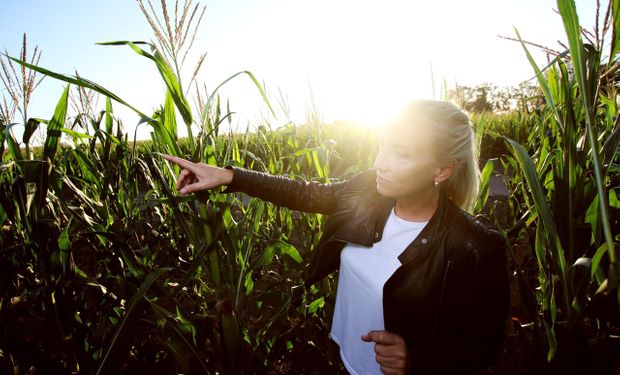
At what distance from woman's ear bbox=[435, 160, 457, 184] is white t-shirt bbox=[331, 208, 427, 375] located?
0.50 feet

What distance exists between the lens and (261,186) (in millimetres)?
1226

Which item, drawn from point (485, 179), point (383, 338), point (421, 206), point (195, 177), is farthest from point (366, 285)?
point (485, 179)

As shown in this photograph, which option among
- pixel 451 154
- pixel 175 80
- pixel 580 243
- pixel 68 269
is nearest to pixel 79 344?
pixel 68 269

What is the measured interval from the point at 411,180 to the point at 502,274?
36cm

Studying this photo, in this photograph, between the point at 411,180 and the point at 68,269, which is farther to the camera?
the point at 68,269

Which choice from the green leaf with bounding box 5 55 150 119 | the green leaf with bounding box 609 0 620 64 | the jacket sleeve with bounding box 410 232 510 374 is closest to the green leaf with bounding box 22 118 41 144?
the green leaf with bounding box 5 55 150 119

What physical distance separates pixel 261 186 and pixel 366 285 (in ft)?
1.63

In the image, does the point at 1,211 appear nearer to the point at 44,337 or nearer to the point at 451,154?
the point at 44,337

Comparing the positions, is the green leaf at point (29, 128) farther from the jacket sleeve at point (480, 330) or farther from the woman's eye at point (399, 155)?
the jacket sleeve at point (480, 330)

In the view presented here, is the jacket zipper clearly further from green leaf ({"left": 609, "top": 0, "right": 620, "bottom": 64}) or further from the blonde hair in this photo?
green leaf ({"left": 609, "top": 0, "right": 620, "bottom": 64})

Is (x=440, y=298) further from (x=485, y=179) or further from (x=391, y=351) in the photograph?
(x=485, y=179)

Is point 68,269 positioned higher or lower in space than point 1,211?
lower

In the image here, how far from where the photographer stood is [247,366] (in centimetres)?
126

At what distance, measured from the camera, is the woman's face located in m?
0.99
